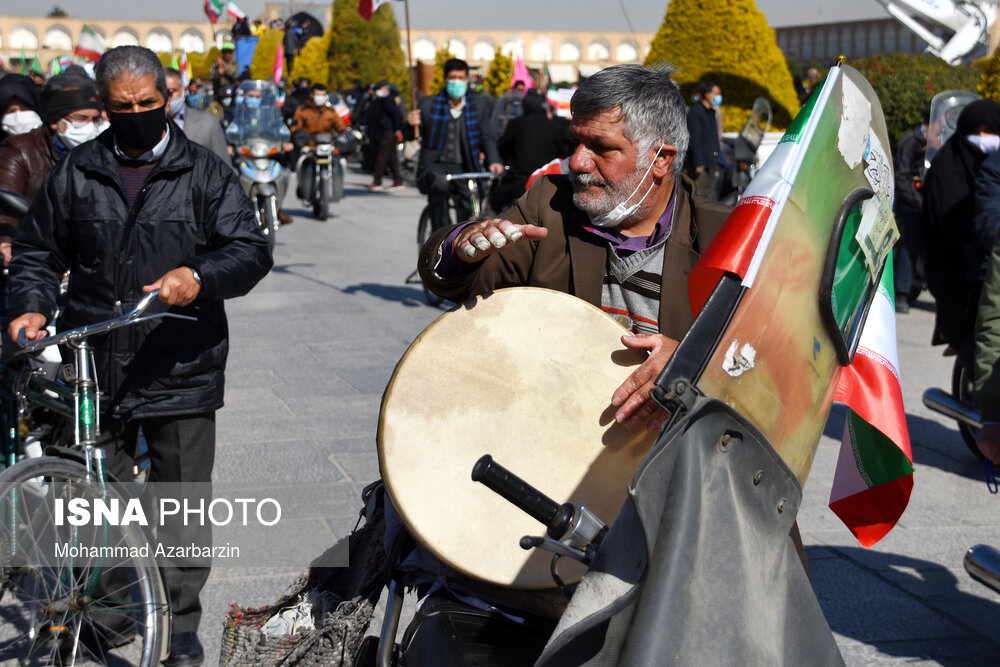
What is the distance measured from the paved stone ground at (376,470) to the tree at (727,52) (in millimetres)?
5439

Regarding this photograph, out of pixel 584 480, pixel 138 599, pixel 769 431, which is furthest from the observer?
pixel 138 599

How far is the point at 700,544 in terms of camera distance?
1417mm

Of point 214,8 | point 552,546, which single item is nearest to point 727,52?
point 552,546

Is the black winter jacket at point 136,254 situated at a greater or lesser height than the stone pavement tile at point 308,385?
greater

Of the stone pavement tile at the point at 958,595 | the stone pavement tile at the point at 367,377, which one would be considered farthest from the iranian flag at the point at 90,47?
the stone pavement tile at the point at 958,595

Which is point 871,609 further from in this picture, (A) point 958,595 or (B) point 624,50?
(B) point 624,50

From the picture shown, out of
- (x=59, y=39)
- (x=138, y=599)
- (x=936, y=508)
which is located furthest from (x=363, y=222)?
(x=59, y=39)

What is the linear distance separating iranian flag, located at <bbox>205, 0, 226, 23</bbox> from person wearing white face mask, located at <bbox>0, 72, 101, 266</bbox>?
2579 centimetres

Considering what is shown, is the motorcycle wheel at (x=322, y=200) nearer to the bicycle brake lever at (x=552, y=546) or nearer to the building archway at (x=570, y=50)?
the bicycle brake lever at (x=552, y=546)

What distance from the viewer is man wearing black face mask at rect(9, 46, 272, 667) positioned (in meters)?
3.38

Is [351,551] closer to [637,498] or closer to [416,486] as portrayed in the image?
[416,486]

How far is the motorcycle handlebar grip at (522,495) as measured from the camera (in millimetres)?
1644

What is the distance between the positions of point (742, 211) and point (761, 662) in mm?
653

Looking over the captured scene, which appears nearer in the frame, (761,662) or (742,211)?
(761,662)
